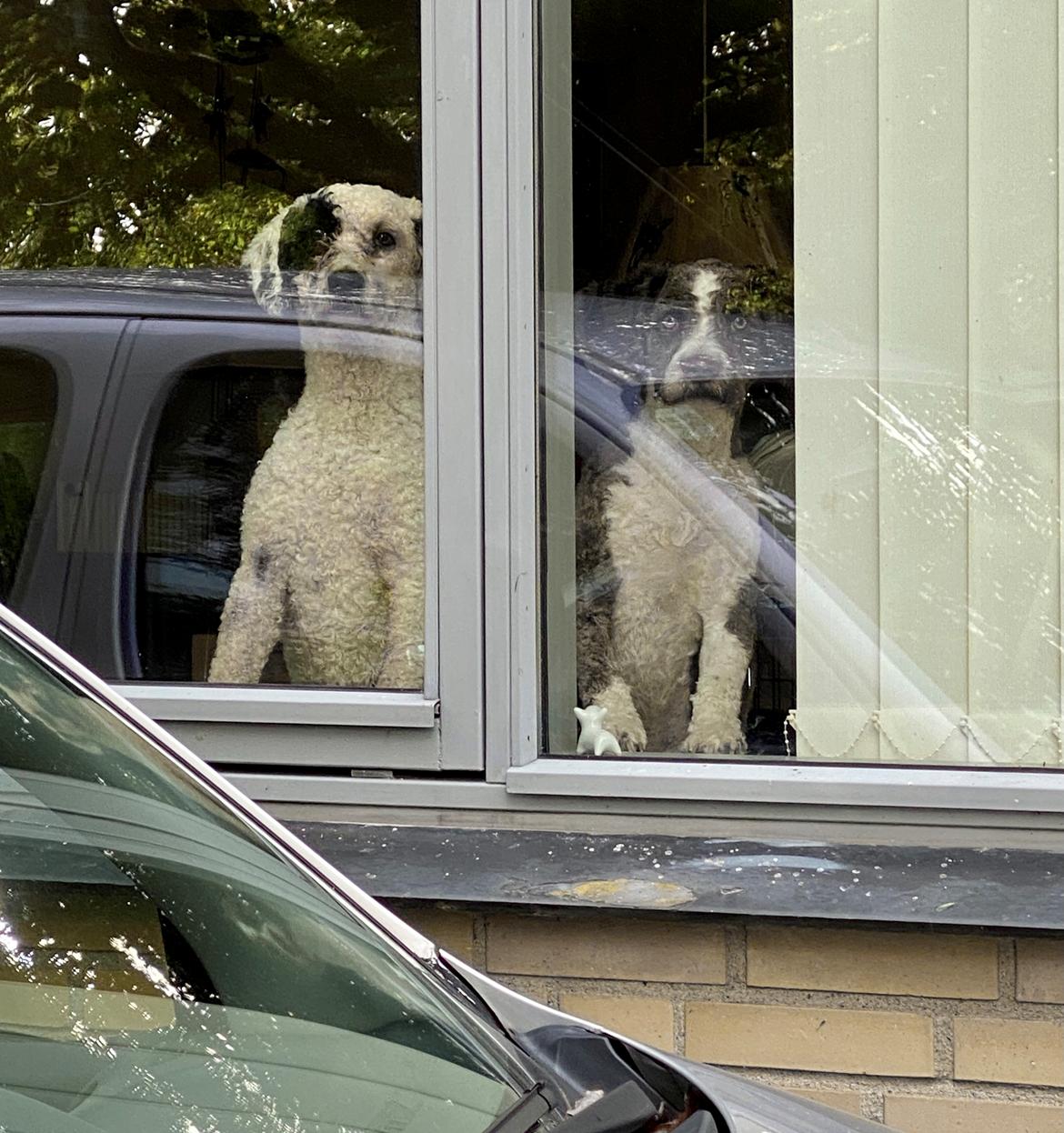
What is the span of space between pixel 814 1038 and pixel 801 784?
452 mm

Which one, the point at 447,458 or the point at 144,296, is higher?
the point at 144,296

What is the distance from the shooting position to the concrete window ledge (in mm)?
2518

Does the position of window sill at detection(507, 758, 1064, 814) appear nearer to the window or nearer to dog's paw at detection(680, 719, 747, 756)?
dog's paw at detection(680, 719, 747, 756)

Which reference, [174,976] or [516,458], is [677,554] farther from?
[174,976]

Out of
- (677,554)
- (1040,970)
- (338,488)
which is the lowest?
(1040,970)

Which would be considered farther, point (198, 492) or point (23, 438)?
point (23, 438)

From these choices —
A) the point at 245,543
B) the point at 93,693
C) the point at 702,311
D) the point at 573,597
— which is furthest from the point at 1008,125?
the point at 93,693

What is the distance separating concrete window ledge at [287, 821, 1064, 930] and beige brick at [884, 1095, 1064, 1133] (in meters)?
0.35

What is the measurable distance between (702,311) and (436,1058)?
2.15 m

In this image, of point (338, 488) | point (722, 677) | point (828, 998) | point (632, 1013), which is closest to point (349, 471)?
point (338, 488)

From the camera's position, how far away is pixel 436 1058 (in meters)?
1.40

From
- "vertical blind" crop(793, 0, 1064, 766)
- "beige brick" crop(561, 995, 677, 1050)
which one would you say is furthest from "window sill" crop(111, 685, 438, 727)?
"vertical blind" crop(793, 0, 1064, 766)

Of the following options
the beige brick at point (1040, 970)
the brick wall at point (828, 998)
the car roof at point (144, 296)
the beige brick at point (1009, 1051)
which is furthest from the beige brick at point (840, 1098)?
the car roof at point (144, 296)

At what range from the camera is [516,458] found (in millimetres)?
2961
